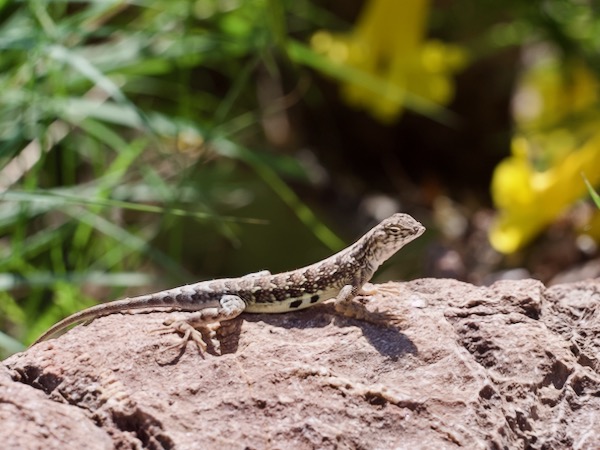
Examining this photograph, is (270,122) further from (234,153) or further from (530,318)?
(530,318)

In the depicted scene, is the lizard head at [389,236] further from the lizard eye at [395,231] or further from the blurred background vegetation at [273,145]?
the blurred background vegetation at [273,145]

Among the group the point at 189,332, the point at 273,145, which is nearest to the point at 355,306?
the point at 189,332

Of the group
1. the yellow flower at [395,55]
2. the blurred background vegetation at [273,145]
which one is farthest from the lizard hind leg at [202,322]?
the yellow flower at [395,55]

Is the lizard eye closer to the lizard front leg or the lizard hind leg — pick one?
the lizard front leg

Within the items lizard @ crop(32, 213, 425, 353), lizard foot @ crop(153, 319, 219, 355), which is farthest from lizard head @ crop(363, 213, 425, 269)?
lizard foot @ crop(153, 319, 219, 355)

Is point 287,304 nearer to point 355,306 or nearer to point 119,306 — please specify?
point 355,306

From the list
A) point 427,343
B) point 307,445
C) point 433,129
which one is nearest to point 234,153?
point 427,343
